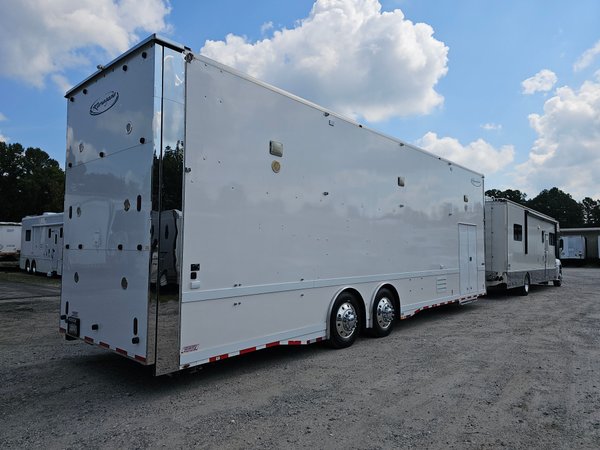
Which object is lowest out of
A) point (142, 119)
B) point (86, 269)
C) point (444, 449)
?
point (444, 449)

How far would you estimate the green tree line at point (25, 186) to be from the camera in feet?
148

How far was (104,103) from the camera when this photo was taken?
4914 mm

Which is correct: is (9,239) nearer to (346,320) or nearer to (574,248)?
(346,320)

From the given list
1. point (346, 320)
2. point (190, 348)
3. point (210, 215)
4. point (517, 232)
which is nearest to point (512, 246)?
point (517, 232)

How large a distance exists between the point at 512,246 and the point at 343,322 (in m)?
9.08

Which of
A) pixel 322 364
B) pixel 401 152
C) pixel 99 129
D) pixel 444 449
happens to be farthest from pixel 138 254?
pixel 401 152

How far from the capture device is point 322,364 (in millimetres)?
5609

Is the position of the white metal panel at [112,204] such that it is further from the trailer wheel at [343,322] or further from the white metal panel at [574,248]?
the white metal panel at [574,248]

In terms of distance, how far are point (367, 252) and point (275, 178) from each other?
2.23m

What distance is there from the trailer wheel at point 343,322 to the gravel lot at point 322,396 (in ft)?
0.64

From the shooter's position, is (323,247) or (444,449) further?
(323,247)

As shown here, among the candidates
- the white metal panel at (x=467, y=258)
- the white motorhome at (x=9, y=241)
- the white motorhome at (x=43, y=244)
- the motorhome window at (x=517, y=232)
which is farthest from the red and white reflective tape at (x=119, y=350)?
the white motorhome at (x=9, y=241)

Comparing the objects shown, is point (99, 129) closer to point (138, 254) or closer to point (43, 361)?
point (138, 254)

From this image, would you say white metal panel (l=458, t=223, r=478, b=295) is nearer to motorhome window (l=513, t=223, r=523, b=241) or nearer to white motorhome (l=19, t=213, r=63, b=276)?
motorhome window (l=513, t=223, r=523, b=241)
